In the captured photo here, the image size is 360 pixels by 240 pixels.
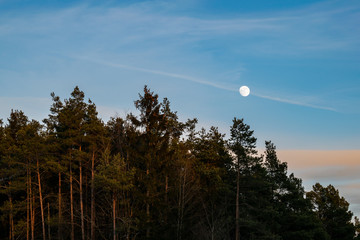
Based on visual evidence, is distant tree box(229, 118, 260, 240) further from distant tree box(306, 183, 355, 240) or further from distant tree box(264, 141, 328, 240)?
distant tree box(306, 183, 355, 240)

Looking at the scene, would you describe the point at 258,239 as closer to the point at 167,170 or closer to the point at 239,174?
the point at 239,174

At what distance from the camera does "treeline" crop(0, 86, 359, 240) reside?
33.3 m

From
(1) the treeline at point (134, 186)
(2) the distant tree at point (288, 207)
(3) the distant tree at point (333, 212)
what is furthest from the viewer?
(3) the distant tree at point (333, 212)

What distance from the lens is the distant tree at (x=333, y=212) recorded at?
52031mm

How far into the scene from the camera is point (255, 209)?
3712cm

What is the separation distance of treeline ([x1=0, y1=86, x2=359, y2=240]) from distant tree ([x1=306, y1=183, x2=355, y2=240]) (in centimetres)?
1055

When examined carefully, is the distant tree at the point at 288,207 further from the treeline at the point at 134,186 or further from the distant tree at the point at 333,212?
the distant tree at the point at 333,212

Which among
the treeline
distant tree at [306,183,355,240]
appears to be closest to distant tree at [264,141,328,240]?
the treeline

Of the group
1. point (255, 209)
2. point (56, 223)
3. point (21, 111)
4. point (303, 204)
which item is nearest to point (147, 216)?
point (56, 223)

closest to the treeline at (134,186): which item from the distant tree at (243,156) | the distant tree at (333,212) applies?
the distant tree at (243,156)

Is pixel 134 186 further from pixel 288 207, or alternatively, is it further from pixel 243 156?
pixel 288 207

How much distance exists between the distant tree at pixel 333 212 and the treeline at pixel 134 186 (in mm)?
10551

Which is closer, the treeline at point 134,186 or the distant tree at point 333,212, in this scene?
the treeline at point 134,186

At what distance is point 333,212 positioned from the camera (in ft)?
183
